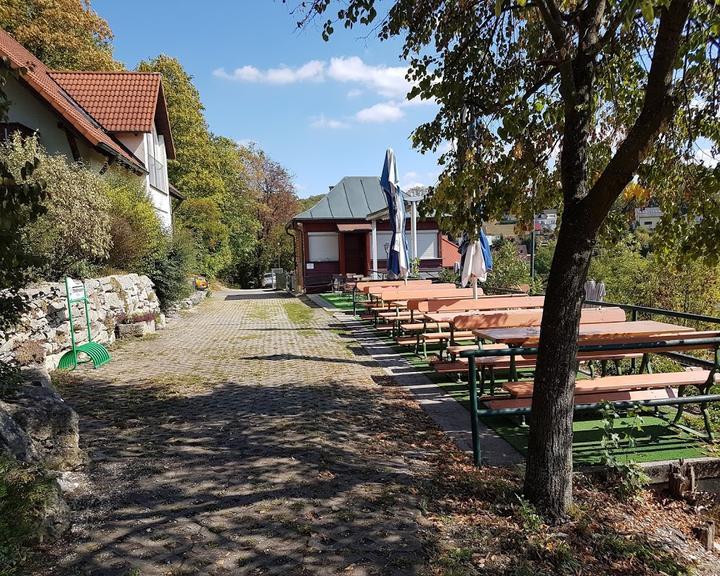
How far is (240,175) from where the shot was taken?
45469 millimetres

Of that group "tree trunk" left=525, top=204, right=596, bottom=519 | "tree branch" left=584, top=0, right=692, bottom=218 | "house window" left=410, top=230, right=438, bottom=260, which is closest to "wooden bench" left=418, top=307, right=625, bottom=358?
"tree trunk" left=525, top=204, right=596, bottom=519

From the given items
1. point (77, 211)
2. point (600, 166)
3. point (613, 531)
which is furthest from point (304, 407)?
point (77, 211)

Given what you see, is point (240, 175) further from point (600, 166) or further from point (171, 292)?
point (600, 166)

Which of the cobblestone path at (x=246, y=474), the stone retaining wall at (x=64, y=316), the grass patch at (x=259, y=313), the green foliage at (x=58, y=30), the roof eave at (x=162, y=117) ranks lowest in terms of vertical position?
the cobblestone path at (x=246, y=474)

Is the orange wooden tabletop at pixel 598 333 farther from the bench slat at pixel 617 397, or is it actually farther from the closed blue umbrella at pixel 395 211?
the closed blue umbrella at pixel 395 211

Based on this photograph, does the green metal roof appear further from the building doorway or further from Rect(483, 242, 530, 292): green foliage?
Rect(483, 242, 530, 292): green foliage

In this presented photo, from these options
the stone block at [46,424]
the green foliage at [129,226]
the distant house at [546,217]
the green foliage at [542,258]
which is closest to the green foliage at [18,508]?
the stone block at [46,424]

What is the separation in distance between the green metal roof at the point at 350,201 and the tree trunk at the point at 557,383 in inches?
947

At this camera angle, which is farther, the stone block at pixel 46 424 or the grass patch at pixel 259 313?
the grass patch at pixel 259 313

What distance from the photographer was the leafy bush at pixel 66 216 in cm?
952

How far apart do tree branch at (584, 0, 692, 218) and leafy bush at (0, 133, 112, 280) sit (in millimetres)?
9292

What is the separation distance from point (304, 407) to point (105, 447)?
2.14 m

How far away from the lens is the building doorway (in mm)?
27719

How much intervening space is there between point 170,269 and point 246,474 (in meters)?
12.6
